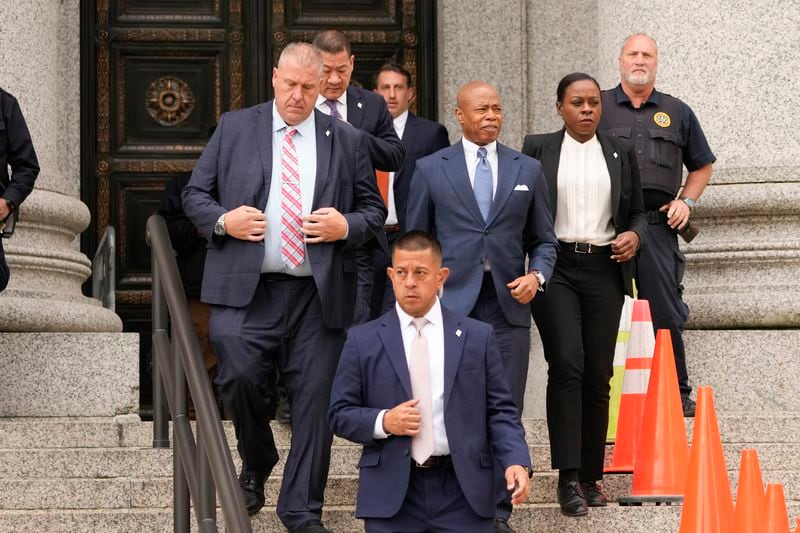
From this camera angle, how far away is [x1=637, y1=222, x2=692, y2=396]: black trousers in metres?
8.85

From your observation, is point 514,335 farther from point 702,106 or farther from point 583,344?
point 702,106

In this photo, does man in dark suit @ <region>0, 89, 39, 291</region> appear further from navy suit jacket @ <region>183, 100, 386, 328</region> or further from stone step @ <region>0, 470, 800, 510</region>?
navy suit jacket @ <region>183, 100, 386, 328</region>

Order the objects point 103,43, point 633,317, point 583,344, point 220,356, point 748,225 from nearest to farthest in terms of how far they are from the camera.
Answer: point 220,356, point 583,344, point 633,317, point 748,225, point 103,43

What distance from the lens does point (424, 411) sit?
6.38 m

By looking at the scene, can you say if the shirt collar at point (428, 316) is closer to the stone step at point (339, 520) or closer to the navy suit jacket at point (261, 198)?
the navy suit jacket at point (261, 198)

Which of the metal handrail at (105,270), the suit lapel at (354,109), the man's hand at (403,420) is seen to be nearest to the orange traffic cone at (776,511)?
the man's hand at (403,420)

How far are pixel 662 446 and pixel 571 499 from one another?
635mm

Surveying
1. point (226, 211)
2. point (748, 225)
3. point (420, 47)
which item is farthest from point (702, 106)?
point (226, 211)

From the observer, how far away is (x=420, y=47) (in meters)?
12.6

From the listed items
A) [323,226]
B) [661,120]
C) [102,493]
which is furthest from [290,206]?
Answer: [661,120]

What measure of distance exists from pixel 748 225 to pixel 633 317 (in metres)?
1.41

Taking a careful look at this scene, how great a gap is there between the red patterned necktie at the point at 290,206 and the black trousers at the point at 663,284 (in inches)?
93.4

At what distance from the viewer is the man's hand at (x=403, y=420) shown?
6.20 metres

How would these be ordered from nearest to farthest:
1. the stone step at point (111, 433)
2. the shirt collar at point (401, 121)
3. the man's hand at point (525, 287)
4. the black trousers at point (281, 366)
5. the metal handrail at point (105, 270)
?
the black trousers at point (281, 366), the man's hand at point (525, 287), the stone step at point (111, 433), the shirt collar at point (401, 121), the metal handrail at point (105, 270)
